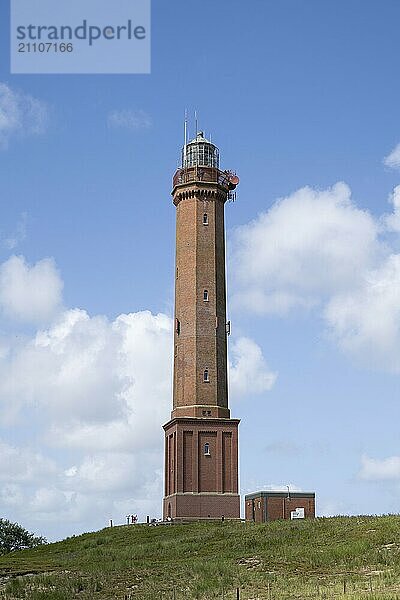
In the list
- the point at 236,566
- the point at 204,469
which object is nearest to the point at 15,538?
the point at 204,469

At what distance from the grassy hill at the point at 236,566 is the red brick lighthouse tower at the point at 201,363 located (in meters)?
14.7

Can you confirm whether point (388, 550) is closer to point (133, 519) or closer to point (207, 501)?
point (207, 501)

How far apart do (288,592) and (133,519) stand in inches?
1634

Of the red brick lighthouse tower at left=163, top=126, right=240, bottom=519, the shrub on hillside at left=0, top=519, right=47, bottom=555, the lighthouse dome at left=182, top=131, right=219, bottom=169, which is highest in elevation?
the lighthouse dome at left=182, top=131, right=219, bottom=169

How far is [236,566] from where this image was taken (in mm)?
35406

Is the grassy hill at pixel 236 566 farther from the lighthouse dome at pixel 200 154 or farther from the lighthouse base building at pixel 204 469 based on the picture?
the lighthouse dome at pixel 200 154

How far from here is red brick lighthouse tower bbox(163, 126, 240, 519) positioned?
2586 inches

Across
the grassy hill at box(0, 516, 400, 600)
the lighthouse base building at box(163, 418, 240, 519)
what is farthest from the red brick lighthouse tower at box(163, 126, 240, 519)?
the grassy hill at box(0, 516, 400, 600)

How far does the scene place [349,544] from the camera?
3803 cm

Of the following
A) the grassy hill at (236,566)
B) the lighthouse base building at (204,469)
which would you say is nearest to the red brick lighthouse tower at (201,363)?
the lighthouse base building at (204,469)

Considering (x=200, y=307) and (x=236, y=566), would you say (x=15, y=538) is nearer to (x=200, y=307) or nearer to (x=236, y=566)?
(x=200, y=307)

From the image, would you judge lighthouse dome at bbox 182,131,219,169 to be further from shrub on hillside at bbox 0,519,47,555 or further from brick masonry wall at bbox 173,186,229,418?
shrub on hillside at bbox 0,519,47,555

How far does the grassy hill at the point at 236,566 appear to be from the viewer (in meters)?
29.8

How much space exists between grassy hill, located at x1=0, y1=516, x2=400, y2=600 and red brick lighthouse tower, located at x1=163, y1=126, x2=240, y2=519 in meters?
14.7
